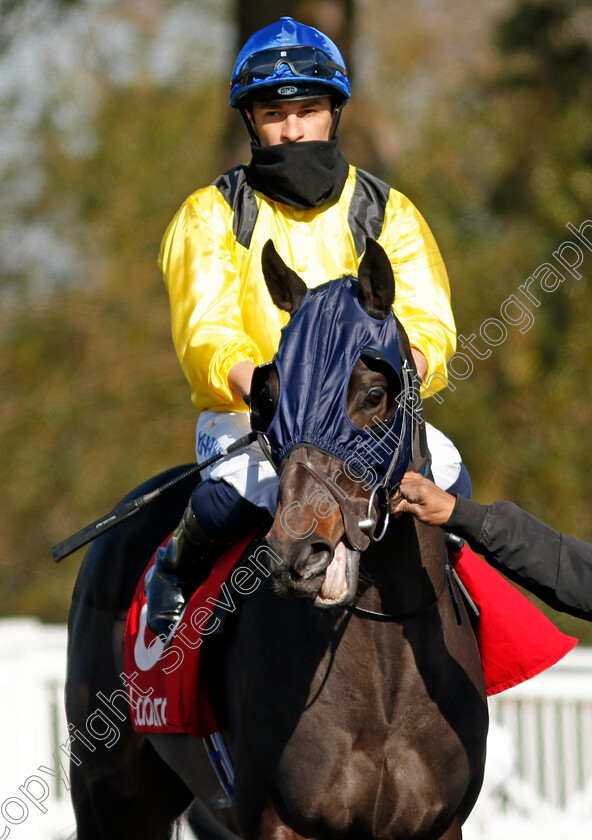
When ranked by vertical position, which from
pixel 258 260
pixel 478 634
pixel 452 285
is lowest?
pixel 478 634

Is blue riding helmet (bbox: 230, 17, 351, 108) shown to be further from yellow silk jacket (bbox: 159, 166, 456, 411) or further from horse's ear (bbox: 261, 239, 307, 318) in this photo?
horse's ear (bbox: 261, 239, 307, 318)

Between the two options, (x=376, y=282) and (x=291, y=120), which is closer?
(x=376, y=282)

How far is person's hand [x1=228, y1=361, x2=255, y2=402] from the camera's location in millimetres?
2989

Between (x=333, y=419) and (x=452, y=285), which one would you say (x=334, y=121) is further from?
(x=452, y=285)

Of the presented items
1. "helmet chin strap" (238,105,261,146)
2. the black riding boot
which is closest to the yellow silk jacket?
"helmet chin strap" (238,105,261,146)

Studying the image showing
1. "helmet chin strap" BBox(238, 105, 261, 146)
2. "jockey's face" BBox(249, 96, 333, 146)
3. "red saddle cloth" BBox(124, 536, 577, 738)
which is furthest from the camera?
"helmet chin strap" BBox(238, 105, 261, 146)

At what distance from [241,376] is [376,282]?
0.60m

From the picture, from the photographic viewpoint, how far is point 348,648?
2.76 m

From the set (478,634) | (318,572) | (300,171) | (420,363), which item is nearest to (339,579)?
(318,572)

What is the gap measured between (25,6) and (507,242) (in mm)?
5069

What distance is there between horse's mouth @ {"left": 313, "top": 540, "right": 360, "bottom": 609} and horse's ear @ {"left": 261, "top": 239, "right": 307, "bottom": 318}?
0.59m

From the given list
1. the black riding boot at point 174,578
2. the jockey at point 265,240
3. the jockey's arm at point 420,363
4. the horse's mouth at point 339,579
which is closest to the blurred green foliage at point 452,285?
the jockey at point 265,240

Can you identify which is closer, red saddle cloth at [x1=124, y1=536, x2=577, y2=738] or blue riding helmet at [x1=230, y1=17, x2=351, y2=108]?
red saddle cloth at [x1=124, y1=536, x2=577, y2=738]

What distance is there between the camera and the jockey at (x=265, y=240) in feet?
10.6
